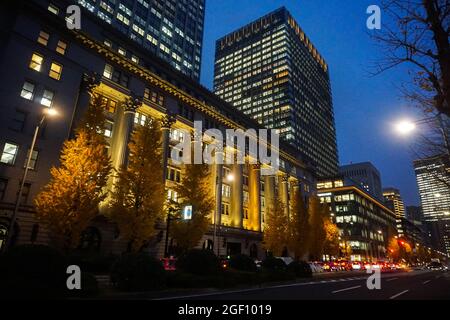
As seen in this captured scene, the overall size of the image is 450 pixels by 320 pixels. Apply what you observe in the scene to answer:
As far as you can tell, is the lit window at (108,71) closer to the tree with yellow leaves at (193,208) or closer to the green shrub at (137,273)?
the tree with yellow leaves at (193,208)

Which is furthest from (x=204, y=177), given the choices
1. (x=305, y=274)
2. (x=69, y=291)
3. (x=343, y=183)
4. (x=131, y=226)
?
(x=343, y=183)

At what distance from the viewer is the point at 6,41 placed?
86.8 feet

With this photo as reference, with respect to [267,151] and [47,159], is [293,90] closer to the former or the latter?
[267,151]

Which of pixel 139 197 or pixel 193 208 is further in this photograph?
pixel 193 208

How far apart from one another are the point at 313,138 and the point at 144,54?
111m

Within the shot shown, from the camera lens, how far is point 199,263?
685 inches

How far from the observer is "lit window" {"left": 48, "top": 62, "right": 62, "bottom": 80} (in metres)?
28.6

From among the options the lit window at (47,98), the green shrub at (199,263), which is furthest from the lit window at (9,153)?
the green shrub at (199,263)

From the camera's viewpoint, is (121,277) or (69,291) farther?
(121,277)

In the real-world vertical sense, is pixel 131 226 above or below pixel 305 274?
above

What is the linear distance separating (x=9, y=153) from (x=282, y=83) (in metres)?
119

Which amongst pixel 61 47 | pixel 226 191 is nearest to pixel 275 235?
pixel 226 191

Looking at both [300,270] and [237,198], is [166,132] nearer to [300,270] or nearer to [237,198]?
[237,198]
